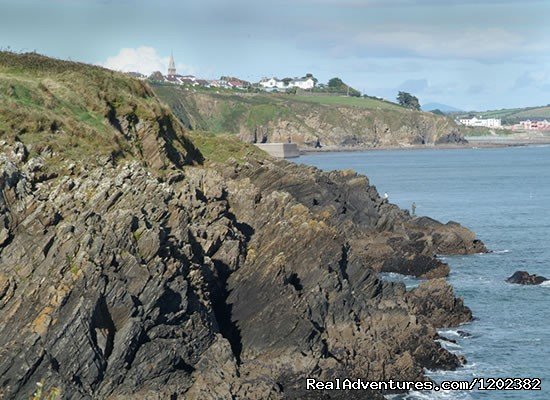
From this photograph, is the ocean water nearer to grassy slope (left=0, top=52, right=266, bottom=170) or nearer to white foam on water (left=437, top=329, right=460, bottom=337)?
white foam on water (left=437, top=329, right=460, bottom=337)

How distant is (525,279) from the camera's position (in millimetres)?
69938

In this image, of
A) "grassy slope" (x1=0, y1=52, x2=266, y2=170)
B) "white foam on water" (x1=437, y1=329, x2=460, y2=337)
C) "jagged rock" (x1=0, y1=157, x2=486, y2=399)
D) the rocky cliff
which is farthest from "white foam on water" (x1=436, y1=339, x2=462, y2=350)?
"grassy slope" (x1=0, y1=52, x2=266, y2=170)

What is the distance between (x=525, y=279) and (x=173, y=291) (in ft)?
124

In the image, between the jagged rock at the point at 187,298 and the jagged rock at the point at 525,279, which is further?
the jagged rock at the point at 525,279

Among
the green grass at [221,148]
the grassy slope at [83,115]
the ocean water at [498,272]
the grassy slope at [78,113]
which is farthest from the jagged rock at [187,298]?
the green grass at [221,148]

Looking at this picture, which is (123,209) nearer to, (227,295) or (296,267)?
(227,295)

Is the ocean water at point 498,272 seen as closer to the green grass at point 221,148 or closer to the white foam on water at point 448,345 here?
the white foam on water at point 448,345

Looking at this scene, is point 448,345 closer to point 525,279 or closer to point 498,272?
point 525,279

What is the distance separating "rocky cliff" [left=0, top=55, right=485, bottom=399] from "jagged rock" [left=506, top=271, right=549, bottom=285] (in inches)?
500

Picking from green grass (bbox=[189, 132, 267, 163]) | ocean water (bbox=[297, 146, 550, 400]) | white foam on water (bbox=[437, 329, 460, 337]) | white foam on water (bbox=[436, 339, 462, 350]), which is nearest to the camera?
ocean water (bbox=[297, 146, 550, 400])

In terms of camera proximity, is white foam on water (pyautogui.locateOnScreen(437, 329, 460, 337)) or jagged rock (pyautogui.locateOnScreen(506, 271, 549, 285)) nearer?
white foam on water (pyautogui.locateOnScreen(437, 329, 460, 337))

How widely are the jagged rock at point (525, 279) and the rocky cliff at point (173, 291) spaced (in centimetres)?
1271

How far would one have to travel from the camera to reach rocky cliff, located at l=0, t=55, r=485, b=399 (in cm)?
3553

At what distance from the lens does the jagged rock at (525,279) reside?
69.6 metres
